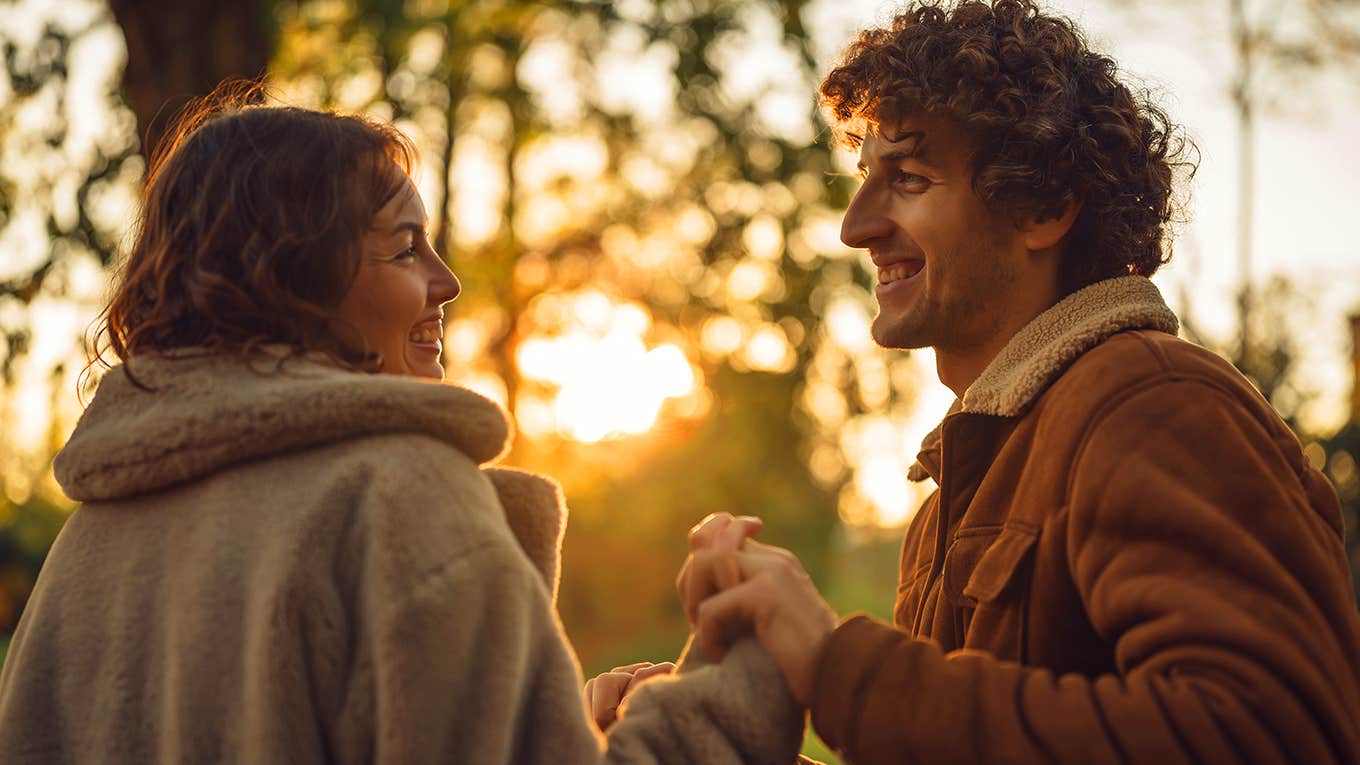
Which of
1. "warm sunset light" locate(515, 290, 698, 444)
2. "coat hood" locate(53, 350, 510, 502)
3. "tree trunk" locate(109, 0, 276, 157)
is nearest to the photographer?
"coat hood" locate(53, 350, 510, 502)

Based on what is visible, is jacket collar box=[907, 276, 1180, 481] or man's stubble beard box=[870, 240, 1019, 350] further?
man's stubble beard box=[870, 240, 1019, 350]

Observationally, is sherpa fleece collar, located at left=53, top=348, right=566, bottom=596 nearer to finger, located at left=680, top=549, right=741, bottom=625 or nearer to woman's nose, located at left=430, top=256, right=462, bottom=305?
woman's nose, located at left=430, top=256, right=462, bottom=305

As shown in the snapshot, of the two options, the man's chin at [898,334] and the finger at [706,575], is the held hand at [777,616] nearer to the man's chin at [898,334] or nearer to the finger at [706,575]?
the finger at [706,575]

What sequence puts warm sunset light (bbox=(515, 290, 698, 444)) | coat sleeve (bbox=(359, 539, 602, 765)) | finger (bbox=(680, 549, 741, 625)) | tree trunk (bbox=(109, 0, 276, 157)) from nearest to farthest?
coat sleeve (bbox=(359, 539, 602, 765)) → finger (bbox=(680, 549, 741, 625)) → tree trunk (bbox=(109, 0, 276, 157)) → warm sunset light (bbox=(515, 290, 698, 444))

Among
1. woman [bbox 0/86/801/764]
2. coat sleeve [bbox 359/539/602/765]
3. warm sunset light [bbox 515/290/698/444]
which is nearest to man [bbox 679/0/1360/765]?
woman [bbox 0/86/801/764]

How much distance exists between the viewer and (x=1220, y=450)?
2.18 m

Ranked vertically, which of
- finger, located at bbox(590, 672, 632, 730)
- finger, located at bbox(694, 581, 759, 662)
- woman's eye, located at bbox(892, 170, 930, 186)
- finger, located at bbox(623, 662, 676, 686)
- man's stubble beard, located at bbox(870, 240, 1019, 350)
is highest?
woman's eye, located at bbox(892, 170, 930, 186)

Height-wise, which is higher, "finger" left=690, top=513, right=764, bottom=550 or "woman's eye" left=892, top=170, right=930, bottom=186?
"woman's eye" left=892, top=170, right=930, bottom=186

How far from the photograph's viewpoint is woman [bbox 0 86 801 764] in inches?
72.8

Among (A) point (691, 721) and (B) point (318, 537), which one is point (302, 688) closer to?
(B) point (318, 537)

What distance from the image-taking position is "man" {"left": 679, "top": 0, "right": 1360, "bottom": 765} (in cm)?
203

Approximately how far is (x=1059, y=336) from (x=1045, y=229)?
332mm

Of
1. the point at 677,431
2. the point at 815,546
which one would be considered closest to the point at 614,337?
the point at 677,431

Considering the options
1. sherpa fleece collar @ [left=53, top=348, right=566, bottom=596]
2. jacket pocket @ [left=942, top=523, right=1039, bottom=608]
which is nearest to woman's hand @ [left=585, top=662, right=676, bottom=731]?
jacket pocket @ [left=942, top=523, right=1039, bottom=608]
